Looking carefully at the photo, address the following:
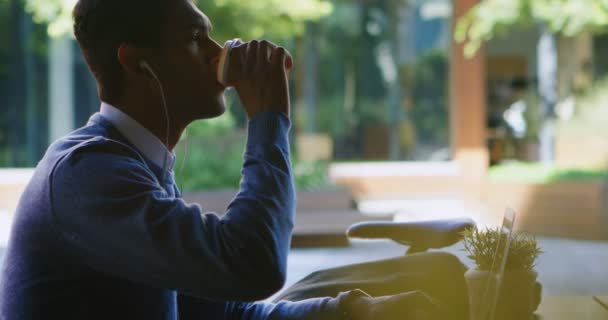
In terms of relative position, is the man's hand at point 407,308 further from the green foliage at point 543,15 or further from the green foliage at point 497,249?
the green foliage at point 543,15

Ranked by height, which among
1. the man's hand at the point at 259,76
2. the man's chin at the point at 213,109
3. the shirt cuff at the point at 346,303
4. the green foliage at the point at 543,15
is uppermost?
the green foliage at the point at 543,15

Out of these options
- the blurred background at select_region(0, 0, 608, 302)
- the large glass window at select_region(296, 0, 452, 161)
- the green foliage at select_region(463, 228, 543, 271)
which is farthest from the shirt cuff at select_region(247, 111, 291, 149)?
the large glass window at select_region(296, 0, 452, 161)

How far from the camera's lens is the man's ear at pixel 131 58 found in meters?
1.52

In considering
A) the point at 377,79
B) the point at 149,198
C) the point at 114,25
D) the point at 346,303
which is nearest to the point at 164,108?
the point at 114,25

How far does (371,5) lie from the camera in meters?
15.4

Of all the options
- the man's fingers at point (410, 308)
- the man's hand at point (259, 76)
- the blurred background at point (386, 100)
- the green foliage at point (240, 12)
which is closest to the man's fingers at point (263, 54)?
the man's hand at point (259, 76)

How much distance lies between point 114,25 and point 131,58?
7cm

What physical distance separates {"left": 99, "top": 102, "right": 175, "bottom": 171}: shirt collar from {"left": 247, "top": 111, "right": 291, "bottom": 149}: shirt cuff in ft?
0.72

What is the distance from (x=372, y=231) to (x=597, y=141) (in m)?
8.90

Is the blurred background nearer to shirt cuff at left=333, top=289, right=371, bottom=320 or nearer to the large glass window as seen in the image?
the large glass window

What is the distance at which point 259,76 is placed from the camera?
146 cm

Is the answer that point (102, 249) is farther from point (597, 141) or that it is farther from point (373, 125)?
point (373, 125)

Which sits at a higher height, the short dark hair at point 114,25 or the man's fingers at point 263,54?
the short dark hair at point 114,25

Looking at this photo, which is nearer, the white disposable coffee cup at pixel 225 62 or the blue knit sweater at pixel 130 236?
the blue knit sweater at pixel 130 236
